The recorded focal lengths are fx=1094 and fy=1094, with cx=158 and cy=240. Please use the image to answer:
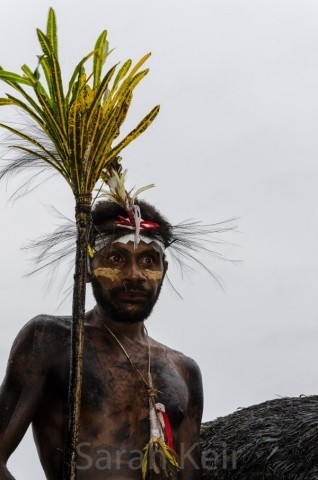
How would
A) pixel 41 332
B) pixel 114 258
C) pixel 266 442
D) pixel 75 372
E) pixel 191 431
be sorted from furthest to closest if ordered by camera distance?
1. pixel 266 442
2. pixel 191 431
3. pixel 114 258
4. pixel 41 332
5. pixel 75 372

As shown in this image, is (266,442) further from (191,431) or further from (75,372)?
(75,372)

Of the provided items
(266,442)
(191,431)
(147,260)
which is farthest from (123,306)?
(266,442)

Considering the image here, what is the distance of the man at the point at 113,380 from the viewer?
469 cm

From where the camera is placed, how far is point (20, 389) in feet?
15.3

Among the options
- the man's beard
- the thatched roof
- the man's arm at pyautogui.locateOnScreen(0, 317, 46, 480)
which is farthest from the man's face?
the thatched roof

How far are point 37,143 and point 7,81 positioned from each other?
0.97ft

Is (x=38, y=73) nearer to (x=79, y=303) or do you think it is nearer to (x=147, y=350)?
(x=79, y=303)

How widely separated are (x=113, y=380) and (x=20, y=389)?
0.43 meters

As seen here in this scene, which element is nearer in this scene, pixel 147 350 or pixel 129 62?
pixel 129 62

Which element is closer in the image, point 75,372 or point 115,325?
point 75,372

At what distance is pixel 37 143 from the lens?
15.4ft

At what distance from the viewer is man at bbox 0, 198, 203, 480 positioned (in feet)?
15.4

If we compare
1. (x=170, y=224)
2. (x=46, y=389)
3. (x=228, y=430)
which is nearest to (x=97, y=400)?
(x=46, y=389)

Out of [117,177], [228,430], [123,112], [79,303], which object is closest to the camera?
[79,303]
